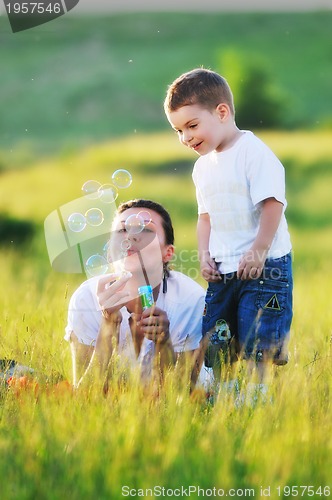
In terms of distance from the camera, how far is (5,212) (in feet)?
44.4

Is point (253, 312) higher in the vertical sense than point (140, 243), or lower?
lower

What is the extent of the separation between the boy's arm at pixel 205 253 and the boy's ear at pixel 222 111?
0.48m

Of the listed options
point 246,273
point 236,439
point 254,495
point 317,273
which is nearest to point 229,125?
point 246,273

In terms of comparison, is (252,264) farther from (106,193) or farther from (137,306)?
(106,193)

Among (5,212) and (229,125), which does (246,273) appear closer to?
(229,125)

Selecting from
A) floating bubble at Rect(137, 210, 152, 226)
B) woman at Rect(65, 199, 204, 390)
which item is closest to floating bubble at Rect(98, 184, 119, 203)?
woman at Rect(65, 199, 204, 390)

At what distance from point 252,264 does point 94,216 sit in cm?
89

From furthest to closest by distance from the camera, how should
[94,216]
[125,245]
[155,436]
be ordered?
1. [94,216]
2. [125,245]
3. [155,436]

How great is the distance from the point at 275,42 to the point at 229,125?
832 inches

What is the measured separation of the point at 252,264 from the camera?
364cm

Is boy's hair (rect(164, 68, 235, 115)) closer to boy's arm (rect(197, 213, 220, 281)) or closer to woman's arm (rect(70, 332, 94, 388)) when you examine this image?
boy's arm (rect(197, 213, 220, 281))

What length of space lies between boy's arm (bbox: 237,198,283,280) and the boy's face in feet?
1.22

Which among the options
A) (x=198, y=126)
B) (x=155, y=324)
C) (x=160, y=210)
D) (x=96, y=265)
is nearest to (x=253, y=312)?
(x=155, y=324)

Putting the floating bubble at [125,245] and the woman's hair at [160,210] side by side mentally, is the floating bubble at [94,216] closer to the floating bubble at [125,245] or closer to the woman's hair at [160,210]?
the woman's hair at [160,210]
